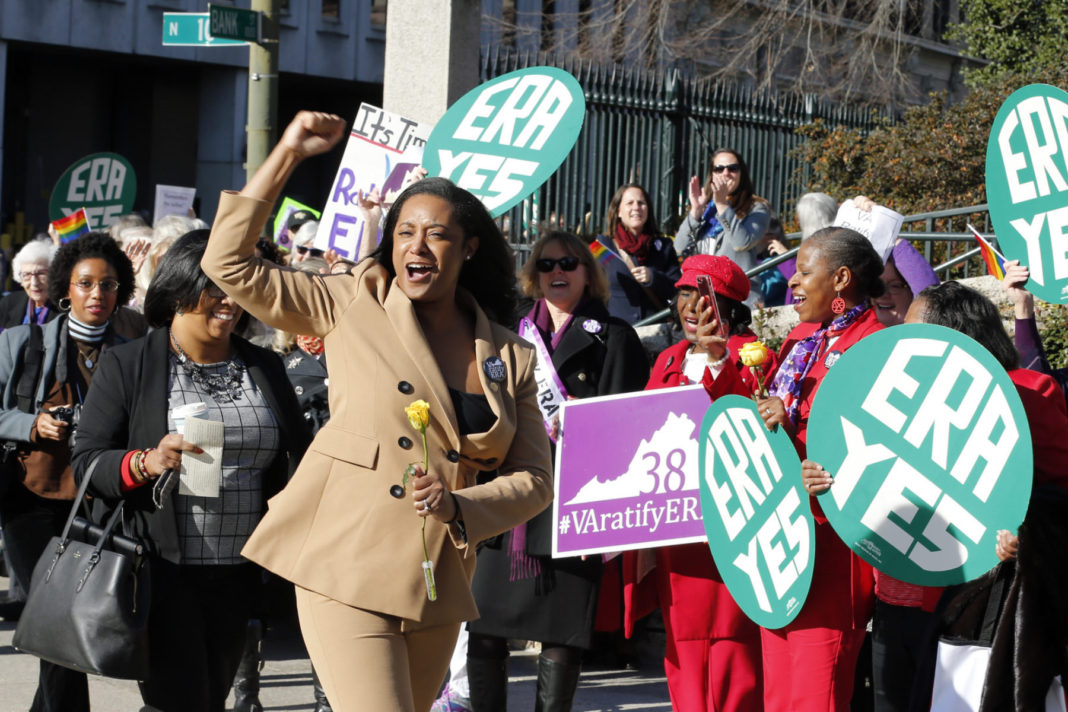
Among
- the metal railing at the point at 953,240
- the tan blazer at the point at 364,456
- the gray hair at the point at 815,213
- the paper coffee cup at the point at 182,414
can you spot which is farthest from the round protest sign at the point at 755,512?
the metal railing at the point at 953,240

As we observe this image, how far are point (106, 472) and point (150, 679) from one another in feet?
2.13

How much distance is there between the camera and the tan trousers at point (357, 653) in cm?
373

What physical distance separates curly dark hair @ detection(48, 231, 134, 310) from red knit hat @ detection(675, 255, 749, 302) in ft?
8.04

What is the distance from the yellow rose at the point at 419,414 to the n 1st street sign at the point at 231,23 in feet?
18.2

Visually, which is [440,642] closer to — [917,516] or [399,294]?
[399,294]

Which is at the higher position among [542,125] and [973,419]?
[542,125]

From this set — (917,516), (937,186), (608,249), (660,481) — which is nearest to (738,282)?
(660,481)

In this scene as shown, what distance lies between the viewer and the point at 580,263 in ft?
20.4

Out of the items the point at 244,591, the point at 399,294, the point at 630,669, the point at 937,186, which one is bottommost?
the point at 630,669

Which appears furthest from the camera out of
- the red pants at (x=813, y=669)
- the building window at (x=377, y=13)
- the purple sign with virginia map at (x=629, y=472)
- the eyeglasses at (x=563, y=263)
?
the building window at (x=377, y=13)

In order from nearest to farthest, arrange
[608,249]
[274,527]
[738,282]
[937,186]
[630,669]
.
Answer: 1. [274,527]
2. [738,282]
3. [630,669]
4. [608,249]
5. [937,186]

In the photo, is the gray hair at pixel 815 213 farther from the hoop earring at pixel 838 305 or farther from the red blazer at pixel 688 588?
the hoop earring at pixel 838 305

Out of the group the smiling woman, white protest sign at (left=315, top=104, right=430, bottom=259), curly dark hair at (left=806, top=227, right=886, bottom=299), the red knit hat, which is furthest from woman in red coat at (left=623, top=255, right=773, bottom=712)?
the smiling woman

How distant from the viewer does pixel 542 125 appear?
6328mm
